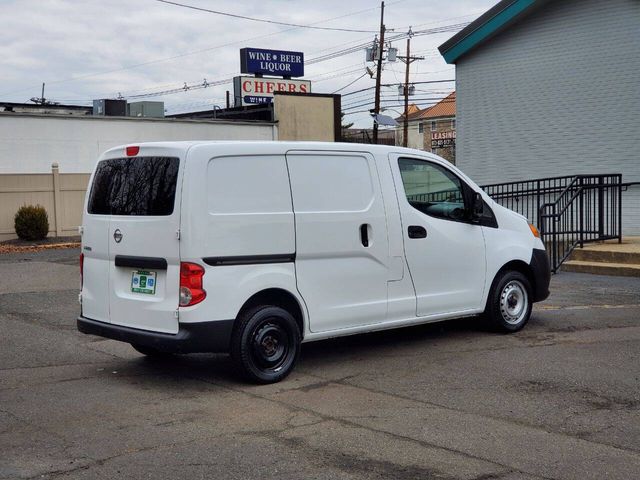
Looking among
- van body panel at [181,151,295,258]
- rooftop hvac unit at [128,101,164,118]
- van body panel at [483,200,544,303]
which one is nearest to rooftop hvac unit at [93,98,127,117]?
rooftop hvac unit at [128,101,164,118]

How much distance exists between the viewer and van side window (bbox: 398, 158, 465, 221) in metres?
8.55

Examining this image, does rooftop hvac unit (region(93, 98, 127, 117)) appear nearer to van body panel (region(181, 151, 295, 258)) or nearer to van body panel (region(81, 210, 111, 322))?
van body panel (region(81, 210, 111, 322))

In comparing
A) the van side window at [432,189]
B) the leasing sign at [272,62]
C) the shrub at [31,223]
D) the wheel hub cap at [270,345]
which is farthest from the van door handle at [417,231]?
the leasing sign at [272,62]

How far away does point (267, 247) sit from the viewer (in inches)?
288

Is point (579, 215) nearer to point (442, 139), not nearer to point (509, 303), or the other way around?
point (509, 303)

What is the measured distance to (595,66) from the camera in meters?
19.2

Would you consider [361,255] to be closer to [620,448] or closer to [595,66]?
[620,448]

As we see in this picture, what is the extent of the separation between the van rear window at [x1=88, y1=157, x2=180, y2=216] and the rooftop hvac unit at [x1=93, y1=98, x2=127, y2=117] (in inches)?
1106

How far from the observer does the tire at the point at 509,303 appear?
9.24 metres

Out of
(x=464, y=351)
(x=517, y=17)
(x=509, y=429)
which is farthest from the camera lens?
(x=517, y=17)

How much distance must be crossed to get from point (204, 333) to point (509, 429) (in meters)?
2.53

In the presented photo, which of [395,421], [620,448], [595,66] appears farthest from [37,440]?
[595,66]

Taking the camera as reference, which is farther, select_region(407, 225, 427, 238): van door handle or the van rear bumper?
select_region(407, 225, 427, 238): van door handle

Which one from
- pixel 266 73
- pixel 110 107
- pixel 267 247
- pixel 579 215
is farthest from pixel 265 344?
pixel 266 73
